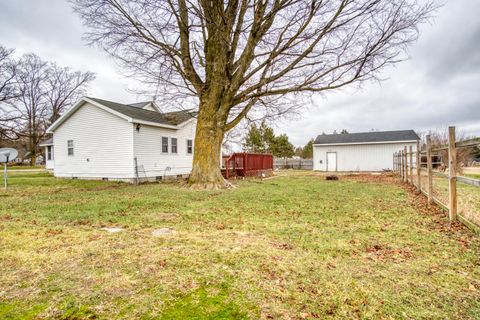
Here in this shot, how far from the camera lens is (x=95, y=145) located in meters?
14.7

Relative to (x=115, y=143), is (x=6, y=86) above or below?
above

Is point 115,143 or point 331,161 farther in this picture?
point 331,161

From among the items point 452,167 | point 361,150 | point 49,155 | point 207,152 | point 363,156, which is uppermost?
point 49,155

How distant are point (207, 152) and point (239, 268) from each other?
27.2 feet

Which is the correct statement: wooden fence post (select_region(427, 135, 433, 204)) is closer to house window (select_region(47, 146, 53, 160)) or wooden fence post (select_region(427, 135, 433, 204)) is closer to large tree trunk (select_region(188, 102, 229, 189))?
large tree trunk (select_region(188, 102, 229, 189))

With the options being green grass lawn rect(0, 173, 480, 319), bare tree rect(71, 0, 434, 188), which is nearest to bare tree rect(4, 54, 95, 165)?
bare tree rect(71, 0, 434, 188)

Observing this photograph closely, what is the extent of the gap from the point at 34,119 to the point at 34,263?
41.5 m

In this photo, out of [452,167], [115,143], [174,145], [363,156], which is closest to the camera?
[452,167]

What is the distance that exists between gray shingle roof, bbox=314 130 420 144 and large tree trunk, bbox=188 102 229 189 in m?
19.8

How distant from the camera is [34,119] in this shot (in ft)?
117

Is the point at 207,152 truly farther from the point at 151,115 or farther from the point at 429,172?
the point at 429,172

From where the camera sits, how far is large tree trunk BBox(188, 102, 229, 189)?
10.8 meters

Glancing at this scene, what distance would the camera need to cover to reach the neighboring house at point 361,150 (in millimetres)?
25625

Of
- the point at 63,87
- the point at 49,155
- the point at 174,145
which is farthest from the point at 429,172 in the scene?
the point at 63,87
